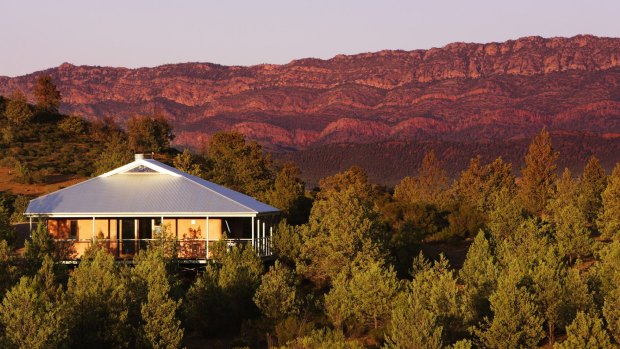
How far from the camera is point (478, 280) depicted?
135 ft

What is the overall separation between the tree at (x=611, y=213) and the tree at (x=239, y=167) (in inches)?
817

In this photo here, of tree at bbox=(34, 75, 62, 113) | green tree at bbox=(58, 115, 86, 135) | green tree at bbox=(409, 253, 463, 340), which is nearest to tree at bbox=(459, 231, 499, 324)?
green tree at bbox=(409, 253, 463, 340)

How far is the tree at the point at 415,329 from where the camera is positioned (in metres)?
32.5

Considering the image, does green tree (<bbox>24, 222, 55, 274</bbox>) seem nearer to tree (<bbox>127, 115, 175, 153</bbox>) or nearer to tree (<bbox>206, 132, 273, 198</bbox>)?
tree (<bbox>206, 132, 273, 198</bbox>)

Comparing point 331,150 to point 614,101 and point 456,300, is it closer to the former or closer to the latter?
point 614,101

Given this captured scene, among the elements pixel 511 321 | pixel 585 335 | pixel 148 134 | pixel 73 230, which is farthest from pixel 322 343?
Result: pixel 148 134

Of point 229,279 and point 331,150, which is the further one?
point 331,150

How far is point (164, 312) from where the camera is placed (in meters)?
34.7

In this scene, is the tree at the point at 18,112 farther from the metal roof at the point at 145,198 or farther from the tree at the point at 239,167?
the metal roof at the point at 145,198

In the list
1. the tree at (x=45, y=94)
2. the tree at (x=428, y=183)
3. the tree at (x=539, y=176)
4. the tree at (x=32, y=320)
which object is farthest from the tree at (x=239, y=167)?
the tree at (x=32, y=320)

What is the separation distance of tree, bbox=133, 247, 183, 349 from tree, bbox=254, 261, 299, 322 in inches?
147

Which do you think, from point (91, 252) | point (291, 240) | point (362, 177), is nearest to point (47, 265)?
point (91, 252)

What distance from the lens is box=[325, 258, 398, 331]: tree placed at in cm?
3869

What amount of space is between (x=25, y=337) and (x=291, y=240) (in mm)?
17479
